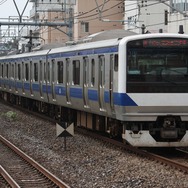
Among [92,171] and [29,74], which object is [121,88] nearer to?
[92,171]

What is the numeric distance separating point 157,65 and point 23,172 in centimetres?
366

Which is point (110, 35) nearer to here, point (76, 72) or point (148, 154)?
point (76, 72)

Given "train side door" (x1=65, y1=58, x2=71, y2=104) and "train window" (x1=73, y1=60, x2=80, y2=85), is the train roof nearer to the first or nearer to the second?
"train window" (x1=73, y1=60, x2=80, y2=85)

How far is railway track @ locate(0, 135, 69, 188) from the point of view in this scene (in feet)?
32.9

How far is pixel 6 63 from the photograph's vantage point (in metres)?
33.3

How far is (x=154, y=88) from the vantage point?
12523 mm

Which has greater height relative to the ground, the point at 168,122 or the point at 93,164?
the point at 168,122

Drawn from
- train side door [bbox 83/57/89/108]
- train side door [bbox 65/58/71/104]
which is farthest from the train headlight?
train side door [bbox 65/58/71/104]

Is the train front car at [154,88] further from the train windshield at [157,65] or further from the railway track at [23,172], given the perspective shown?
the railway track at [23,172]

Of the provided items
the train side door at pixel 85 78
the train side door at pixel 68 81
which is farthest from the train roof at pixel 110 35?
the train side door at pixel 68 81

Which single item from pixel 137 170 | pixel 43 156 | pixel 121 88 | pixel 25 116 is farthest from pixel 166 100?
pixel 25 116

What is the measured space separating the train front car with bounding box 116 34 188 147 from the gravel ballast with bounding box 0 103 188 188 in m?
0.70

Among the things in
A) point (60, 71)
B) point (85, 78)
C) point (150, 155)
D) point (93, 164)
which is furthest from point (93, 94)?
point (60, 71)

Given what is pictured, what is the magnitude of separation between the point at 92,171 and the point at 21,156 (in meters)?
2.77
